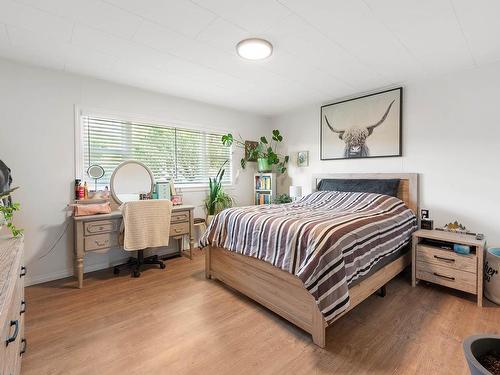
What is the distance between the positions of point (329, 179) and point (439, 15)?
90.1 inches

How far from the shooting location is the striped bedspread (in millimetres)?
1635

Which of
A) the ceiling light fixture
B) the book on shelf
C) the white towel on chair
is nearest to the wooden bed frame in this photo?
the white towel on chair

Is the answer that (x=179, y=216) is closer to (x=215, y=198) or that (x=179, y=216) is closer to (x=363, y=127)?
(x=215, y=198)

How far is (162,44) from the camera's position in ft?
7.18

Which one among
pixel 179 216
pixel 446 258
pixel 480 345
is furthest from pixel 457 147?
pixel 179 216

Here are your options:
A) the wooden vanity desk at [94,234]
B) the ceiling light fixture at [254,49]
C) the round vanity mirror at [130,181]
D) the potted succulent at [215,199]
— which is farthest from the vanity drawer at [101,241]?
the ceiling light fixture at [254,49]

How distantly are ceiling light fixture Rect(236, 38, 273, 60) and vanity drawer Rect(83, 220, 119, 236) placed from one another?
7.34 ft

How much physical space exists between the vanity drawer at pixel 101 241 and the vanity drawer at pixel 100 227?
0.04m

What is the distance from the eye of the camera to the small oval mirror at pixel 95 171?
295 cm

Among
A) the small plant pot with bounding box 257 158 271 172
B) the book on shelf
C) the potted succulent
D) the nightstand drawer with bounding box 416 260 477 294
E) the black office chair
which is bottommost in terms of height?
the black office chair

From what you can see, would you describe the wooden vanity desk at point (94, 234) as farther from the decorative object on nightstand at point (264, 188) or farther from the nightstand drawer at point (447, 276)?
the nightstand drawer at point (447, 276)

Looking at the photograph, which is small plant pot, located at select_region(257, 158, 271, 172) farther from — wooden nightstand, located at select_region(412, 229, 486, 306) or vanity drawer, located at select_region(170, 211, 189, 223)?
wooden nightstand, located at select_region(412, 229, 486, 306)

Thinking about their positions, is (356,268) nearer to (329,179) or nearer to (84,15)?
(329,179)

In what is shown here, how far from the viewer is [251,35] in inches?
80.7
